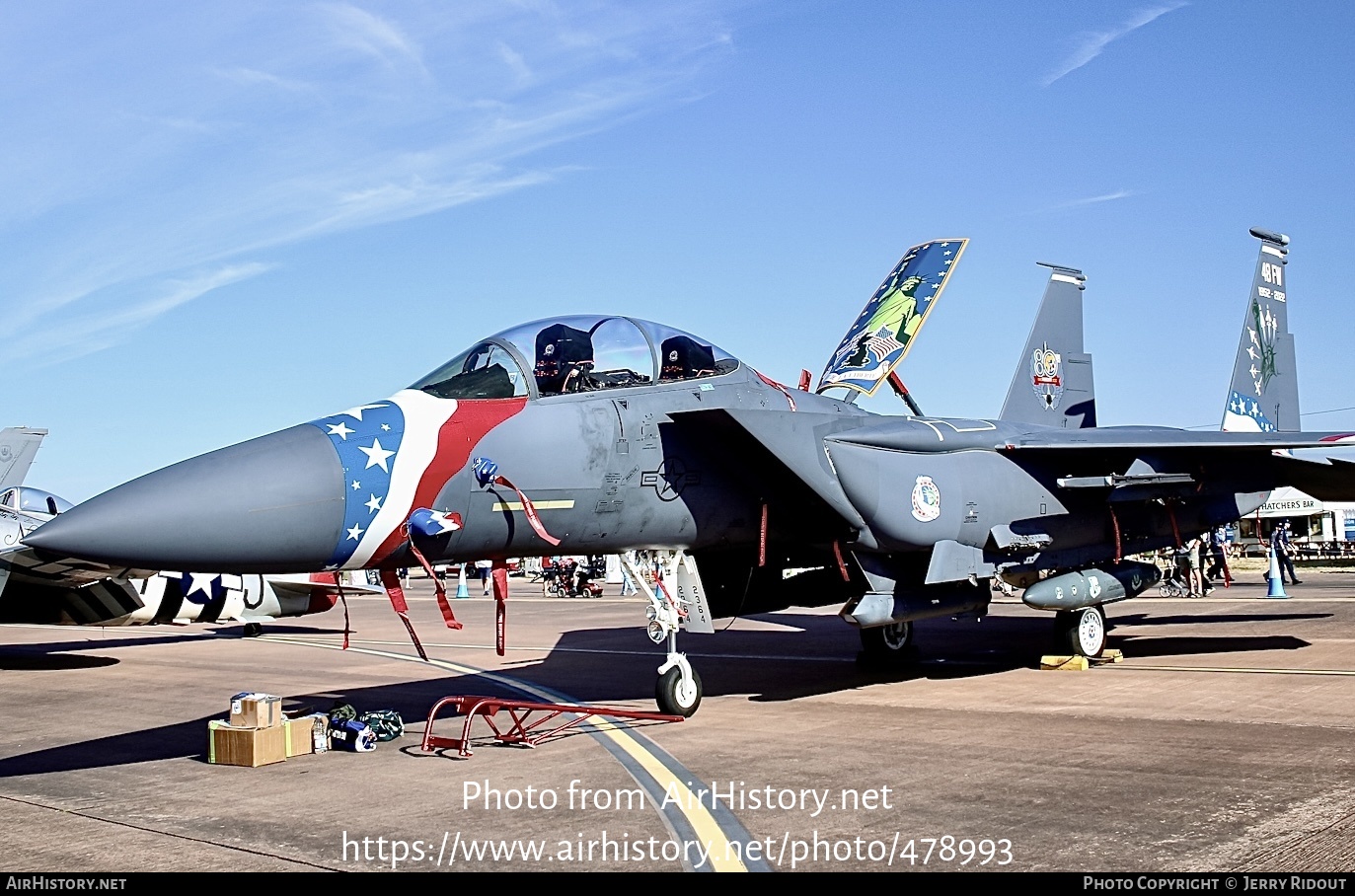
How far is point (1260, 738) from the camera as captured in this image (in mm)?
7809

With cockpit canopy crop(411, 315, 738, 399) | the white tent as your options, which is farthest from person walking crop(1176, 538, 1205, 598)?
the white tent

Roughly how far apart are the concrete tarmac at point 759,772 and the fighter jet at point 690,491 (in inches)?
43.2

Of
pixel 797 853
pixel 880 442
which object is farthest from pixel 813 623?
pixel 797 853

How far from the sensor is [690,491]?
9320 millimetres

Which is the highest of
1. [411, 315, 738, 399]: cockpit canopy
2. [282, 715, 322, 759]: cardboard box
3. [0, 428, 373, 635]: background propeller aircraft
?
[411, 315, 738, 399]: cockpit canopy

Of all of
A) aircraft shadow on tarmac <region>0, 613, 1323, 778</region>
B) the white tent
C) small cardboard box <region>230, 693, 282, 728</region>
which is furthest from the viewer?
the white tent

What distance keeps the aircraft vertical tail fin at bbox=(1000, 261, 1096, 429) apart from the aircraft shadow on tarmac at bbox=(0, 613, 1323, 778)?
307 centimetres

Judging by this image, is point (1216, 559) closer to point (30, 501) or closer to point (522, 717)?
point (522, 717)

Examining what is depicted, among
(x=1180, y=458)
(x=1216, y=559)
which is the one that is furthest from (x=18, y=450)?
(x=1216, y=559)

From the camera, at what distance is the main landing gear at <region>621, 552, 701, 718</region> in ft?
31.0

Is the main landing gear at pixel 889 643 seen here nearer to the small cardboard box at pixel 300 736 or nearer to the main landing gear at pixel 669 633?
the main landing gear at pixel 669 633

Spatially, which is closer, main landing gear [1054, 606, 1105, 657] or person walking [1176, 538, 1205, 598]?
main landing gear [1054, 606, 1105, 657]

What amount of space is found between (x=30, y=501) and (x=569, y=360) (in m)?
12.9

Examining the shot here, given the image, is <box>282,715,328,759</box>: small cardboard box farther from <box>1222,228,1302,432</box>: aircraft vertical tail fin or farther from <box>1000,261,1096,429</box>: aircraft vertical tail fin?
<box>1222,228,1302,432</box>: aircraft vertical tail fin
